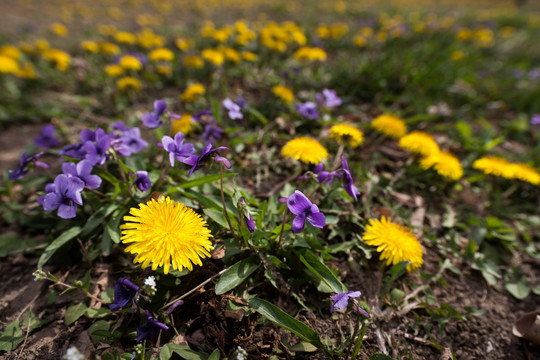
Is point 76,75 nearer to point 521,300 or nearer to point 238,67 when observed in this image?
point 238,67

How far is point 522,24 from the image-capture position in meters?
9.52

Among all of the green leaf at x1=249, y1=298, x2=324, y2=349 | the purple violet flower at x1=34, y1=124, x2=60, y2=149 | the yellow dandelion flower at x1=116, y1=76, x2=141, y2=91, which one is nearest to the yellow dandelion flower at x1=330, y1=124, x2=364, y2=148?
the green leaf at x1=249, y1=298, x2=324, y2=349

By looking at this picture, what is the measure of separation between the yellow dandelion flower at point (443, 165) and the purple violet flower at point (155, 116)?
7.59 feet

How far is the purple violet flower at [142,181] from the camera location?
1863 mm

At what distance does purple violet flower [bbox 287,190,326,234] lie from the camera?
5.05ft

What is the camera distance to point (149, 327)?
152 cm

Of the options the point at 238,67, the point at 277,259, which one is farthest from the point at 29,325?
the point at 238,67

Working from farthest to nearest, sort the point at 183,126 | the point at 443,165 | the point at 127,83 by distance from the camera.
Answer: the point at 127,83, the point at 183,126, the point at 443,165

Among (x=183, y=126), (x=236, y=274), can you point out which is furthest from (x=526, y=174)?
(x=183, y=126)

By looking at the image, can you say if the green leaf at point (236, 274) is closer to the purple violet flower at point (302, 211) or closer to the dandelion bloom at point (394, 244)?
the purple violet flower at point (302, 211)

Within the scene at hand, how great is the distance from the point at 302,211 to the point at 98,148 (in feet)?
4.73

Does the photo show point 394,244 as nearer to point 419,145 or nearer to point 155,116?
point 419,145

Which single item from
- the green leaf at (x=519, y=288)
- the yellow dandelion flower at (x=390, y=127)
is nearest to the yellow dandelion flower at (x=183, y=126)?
the yellow dandelion flower at (x=390, y=127)

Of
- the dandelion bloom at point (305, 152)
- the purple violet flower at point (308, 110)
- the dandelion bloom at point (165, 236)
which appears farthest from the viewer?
the purple violet flower at point (308, 110)
